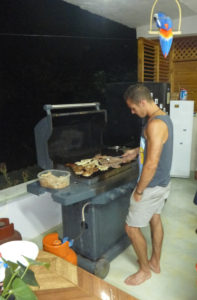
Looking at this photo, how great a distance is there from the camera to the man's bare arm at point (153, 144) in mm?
1684

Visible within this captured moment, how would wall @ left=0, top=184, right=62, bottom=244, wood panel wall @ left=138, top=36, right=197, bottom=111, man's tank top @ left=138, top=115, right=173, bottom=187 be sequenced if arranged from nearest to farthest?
man's tank top @ left=138, top=115, right=173, bottom=187 → wall @ left=0, top=184, right=62, bottom=244 → wood panel wall @ left=138, top=36, right=197, bottom=111

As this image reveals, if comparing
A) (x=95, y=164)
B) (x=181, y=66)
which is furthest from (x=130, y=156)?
(x=181, y=66)

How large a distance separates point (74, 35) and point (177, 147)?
2.46 meters

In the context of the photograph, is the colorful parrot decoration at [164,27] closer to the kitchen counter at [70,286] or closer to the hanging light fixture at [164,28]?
the hanging light fixture at [164,28]

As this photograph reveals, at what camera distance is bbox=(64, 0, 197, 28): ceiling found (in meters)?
2.79

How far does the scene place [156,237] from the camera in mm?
2061

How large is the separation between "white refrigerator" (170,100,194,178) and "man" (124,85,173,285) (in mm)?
2468

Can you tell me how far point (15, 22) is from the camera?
2289mm

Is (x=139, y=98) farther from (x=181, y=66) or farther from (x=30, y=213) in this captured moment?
(x=181, y=66)

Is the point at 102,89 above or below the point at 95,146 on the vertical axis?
above

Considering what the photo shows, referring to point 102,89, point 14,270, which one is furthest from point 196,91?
point 14,270

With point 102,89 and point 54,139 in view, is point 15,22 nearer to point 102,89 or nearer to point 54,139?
point 54,139

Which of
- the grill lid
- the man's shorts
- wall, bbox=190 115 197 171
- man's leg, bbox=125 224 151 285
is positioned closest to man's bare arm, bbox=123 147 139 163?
the grill lid

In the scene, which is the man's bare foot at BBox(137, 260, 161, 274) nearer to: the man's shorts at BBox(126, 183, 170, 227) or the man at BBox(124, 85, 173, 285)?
the man at BBox(124, 85, 173, 285)
